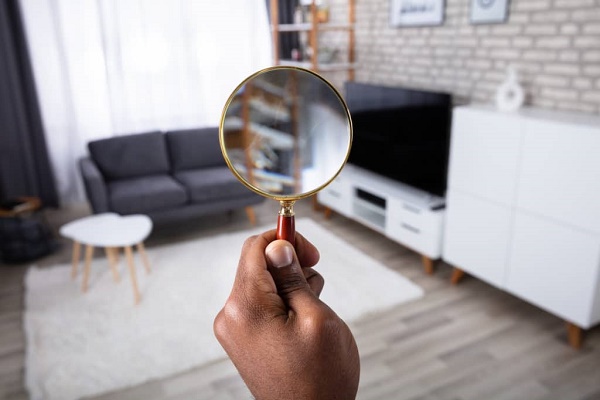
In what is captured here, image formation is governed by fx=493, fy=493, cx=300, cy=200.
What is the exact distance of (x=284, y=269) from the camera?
0.65 metres

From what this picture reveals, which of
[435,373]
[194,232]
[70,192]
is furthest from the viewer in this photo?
[70,192]

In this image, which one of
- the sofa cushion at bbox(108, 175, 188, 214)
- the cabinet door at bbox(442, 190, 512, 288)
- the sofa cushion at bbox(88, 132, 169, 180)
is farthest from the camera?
the sofa cushion at bbox(88, 132, 169, 180)

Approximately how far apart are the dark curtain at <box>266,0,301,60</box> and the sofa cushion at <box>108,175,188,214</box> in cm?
189

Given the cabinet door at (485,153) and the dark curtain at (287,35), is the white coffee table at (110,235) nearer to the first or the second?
the cabinet door at (485,153)

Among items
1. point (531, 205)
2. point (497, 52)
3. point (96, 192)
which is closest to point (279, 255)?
point (531, 205)

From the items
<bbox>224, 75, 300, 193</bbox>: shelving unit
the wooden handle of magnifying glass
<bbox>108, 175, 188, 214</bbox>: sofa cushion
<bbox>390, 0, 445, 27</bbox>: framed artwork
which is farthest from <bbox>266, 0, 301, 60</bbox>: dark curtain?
the wooden handle of magnifying glass

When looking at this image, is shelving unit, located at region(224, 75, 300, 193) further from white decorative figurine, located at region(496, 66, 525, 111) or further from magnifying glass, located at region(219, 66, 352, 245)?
white decorative figurine, located at region(496, 66, 525, 111)

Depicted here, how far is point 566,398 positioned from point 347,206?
6.75 feet

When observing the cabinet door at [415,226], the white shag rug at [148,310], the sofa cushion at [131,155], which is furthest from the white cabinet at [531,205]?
the sofa cushion at [131,155]

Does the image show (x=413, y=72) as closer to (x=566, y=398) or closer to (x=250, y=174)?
(x=566, y=398)

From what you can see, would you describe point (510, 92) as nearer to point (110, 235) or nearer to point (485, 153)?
point (485, 153)

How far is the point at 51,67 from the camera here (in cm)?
434

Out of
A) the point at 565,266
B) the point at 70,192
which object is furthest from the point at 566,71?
the point at 70,192

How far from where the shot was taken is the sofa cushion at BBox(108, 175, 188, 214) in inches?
138
